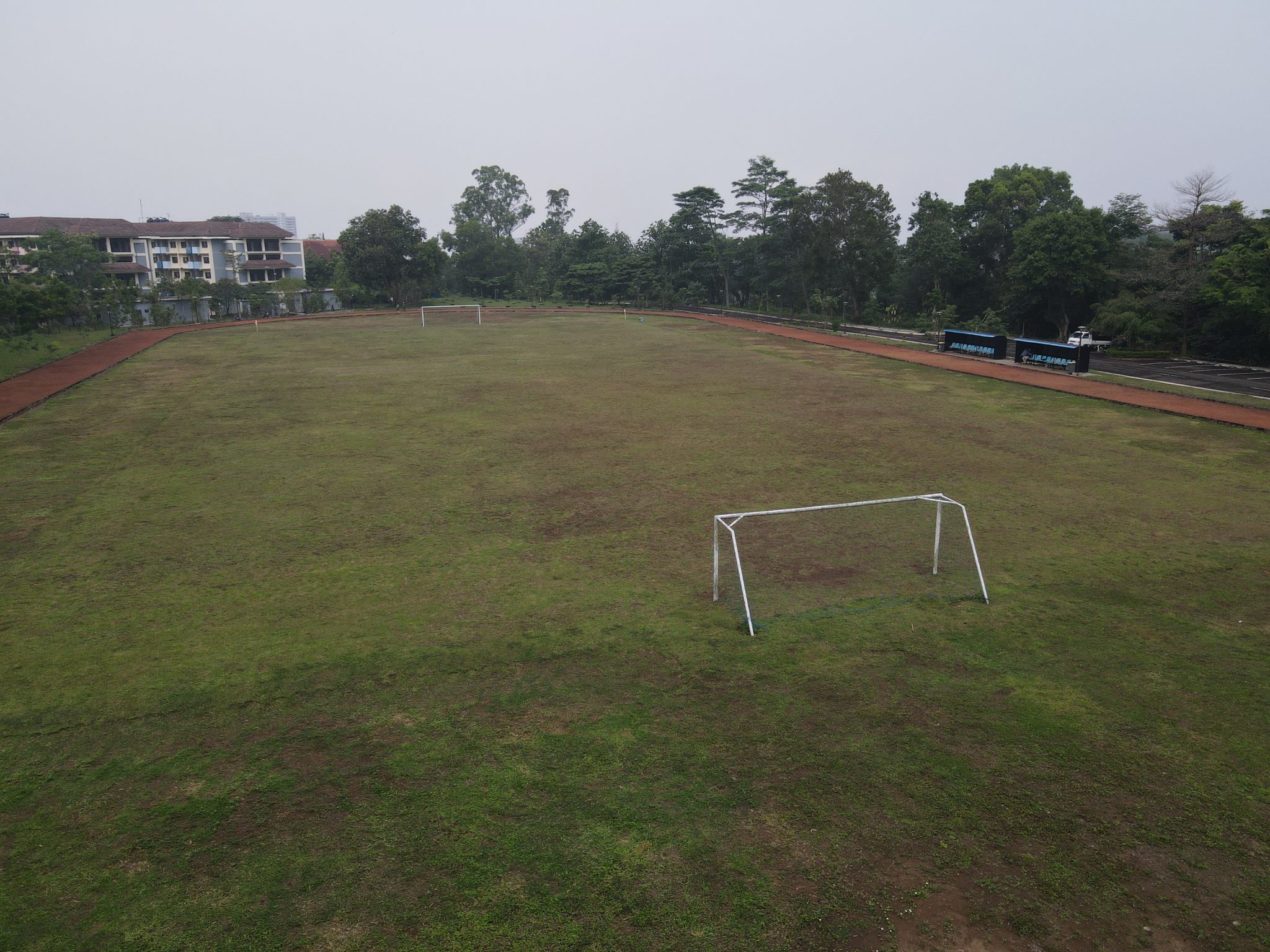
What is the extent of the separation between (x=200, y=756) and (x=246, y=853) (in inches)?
71.9

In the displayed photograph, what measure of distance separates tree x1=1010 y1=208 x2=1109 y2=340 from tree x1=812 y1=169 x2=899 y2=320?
1348cm

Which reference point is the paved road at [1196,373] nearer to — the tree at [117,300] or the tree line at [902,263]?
the tree line at [902,263]

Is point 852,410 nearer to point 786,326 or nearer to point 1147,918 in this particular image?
point 1147,918

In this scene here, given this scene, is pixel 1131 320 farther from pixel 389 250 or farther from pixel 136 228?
pixel 136 228

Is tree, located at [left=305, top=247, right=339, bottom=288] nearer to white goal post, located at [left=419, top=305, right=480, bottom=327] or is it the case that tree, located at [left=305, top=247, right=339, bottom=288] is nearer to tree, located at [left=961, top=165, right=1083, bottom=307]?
white goal post, located at [left=419, top=305, right=480, bottom=327]

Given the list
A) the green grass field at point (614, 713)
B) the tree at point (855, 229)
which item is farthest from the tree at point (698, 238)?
the green grass field at point (614, 713)

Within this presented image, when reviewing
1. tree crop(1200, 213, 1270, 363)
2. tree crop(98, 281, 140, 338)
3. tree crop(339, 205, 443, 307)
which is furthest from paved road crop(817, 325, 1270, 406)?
tree crop(98, 281, 140, 338)

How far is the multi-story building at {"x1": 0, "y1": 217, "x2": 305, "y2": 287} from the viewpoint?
3157 inches

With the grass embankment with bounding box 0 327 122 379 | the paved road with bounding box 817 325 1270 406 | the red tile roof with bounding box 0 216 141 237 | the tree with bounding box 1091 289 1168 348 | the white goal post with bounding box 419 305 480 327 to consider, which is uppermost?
the red tile roof with bounding box 0 216 141 237

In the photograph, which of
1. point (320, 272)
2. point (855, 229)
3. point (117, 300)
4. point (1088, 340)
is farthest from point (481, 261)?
point (1088, 340)

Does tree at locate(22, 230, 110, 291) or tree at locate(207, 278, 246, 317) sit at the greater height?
tree at locate(22, 230, 110, 291)

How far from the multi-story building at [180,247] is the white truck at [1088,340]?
76645mm

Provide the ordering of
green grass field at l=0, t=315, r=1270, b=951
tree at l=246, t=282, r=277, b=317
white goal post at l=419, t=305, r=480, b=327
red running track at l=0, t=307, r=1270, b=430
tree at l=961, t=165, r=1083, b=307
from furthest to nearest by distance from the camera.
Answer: tree at l=246, t=282, r=277, b=317 < white goal post at l=419, t=305, r=480, b=327 < tree at l=961, t=165, r=1083, b=307 < red running track at l=0, t=307, r=1270, b=430 < green grass field at l=0, t=315, r=1270, b=951

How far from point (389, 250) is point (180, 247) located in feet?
83.9
